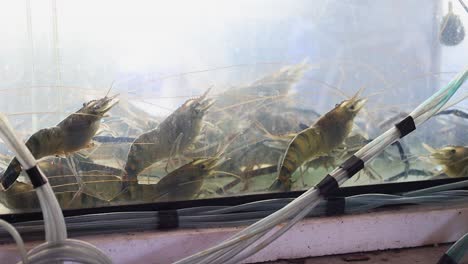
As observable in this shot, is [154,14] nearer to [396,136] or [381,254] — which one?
[396,136]

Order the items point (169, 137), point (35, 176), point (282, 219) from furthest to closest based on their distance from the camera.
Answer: point (169, 137)
point (282, 219)
point (35, 176)

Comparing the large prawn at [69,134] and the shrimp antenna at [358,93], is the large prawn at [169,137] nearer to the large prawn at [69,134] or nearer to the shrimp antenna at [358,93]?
the large prawn at [69,134]

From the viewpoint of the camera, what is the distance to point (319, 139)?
0.89m

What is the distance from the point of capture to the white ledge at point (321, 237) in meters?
0.68

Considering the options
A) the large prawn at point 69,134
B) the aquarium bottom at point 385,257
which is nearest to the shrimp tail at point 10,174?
the large prawn at point 69,134

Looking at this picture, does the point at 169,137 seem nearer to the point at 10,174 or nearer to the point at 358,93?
the point at 10,174

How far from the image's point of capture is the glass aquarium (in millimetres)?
745

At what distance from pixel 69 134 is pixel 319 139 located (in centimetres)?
58

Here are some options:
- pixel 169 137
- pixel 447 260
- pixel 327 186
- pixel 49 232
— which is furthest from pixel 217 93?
pixel 447 260

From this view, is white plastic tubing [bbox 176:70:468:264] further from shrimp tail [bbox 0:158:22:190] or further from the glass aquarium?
shrimp tail [bbox 0:158:22:190]

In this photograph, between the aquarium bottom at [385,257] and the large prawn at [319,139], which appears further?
the large prawn at [319,139]

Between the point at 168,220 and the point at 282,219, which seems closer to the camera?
the point at 282,219

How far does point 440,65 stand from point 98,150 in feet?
2.99

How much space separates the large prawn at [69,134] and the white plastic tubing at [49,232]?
0.60ft
